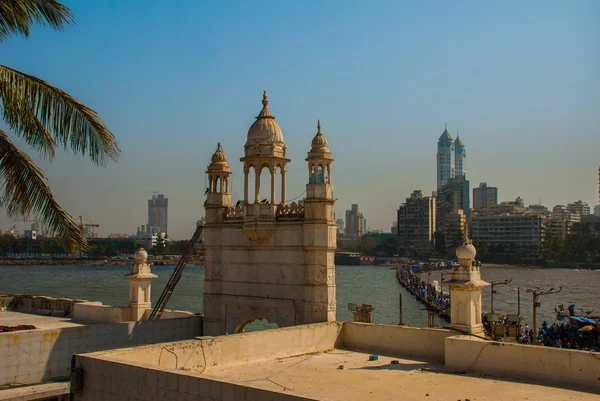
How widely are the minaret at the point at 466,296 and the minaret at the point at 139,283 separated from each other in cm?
1054

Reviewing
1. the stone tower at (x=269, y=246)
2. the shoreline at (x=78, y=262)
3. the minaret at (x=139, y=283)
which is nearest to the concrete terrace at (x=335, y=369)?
the stone tower at (x=269, y=246)

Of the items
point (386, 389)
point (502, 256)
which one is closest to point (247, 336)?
point (386, 389)

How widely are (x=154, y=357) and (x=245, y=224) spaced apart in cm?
711

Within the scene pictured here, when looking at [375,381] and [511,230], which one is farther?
[511,230]

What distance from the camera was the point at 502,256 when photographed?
168625mm

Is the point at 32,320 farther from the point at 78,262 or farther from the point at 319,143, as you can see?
the point at 78,262

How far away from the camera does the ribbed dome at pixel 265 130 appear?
19.8m

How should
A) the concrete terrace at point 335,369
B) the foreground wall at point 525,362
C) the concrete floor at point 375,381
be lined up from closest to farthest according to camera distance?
1. the concrete terrace at point 335,369
2. the concrete floor at point 375,381
3. the foreground wall at point 525,362

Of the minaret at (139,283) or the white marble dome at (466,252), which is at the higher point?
the white marble dome at (466,252)

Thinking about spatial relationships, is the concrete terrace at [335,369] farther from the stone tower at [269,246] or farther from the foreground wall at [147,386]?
the stone tower at [269,246]

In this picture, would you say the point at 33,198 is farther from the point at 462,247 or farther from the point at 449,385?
the point at 462,247

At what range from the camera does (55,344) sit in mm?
15633

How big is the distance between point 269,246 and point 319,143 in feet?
11.9

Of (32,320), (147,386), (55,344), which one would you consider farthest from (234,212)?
(147,386)
